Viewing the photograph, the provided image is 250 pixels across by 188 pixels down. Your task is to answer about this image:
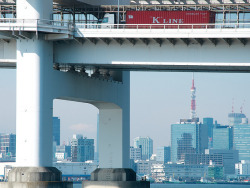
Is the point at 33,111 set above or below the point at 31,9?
below

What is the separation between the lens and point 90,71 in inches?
4990

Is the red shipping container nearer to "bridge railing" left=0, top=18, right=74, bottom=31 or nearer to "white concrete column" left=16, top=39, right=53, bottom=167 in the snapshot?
"bridge railing" left=0, top=18, right=74, bottom=31

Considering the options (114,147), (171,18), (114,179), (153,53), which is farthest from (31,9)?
(114,179)

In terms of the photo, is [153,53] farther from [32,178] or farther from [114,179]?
[114,179]

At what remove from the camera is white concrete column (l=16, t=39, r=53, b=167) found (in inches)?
4218

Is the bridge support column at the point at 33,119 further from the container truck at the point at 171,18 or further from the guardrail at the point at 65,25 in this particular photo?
the container truck at the point at 171,18

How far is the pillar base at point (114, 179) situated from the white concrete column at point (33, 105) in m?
18.7

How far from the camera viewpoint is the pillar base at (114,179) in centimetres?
12559

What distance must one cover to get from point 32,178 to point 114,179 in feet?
74.6

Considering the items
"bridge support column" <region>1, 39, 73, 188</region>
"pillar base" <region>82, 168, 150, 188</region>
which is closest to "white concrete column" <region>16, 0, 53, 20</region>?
"bridge support column" <region>1, 39, 73, 188</region>

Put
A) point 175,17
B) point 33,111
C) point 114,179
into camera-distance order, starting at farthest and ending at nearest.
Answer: point 114,179 < point 175,17 < point 33,111

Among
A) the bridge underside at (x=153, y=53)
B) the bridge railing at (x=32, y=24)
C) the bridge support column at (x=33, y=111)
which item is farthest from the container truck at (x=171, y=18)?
the bridge support column at (x=33, y=111)

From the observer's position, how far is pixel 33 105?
107625 mm

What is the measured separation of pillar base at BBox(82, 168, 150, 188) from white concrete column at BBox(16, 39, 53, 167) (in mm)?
18732
